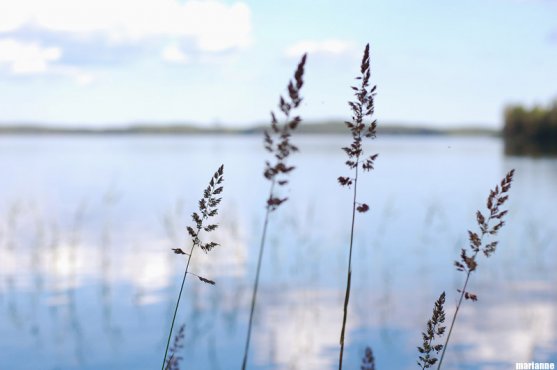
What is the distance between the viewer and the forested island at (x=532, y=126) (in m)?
102

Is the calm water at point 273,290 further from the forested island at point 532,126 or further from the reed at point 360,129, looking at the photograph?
the forested island at point 532,126

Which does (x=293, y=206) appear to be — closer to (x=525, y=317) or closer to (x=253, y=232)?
(x=253, y=232)

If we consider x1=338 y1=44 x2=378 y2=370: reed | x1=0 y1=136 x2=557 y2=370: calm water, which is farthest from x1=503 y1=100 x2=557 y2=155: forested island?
x1=338 y1=44 x2=378 y2=370: reed

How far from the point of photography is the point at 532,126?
4284 inches

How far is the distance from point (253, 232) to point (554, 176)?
87.3 ft

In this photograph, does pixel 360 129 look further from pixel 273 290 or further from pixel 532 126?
pixel 532 126

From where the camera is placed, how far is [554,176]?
39.4 m

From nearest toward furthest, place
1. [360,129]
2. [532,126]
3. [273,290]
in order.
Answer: [360,129], [273,290], [532,126]

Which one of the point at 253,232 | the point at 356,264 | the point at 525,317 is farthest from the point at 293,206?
the point at 525,317

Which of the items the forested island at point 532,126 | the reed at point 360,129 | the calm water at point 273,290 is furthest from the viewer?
the forested island at point 532,126

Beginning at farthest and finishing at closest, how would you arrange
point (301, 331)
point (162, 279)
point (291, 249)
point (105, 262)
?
point (291, 249), point (105, 262), point (162, 279), point (301, 331)

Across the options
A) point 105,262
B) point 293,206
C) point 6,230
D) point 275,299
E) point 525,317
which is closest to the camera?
point 525,317

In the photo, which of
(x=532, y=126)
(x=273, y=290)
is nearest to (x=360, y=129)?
(x=273, y=290)

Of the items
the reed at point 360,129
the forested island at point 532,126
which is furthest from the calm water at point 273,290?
the forested island at point 532,126
